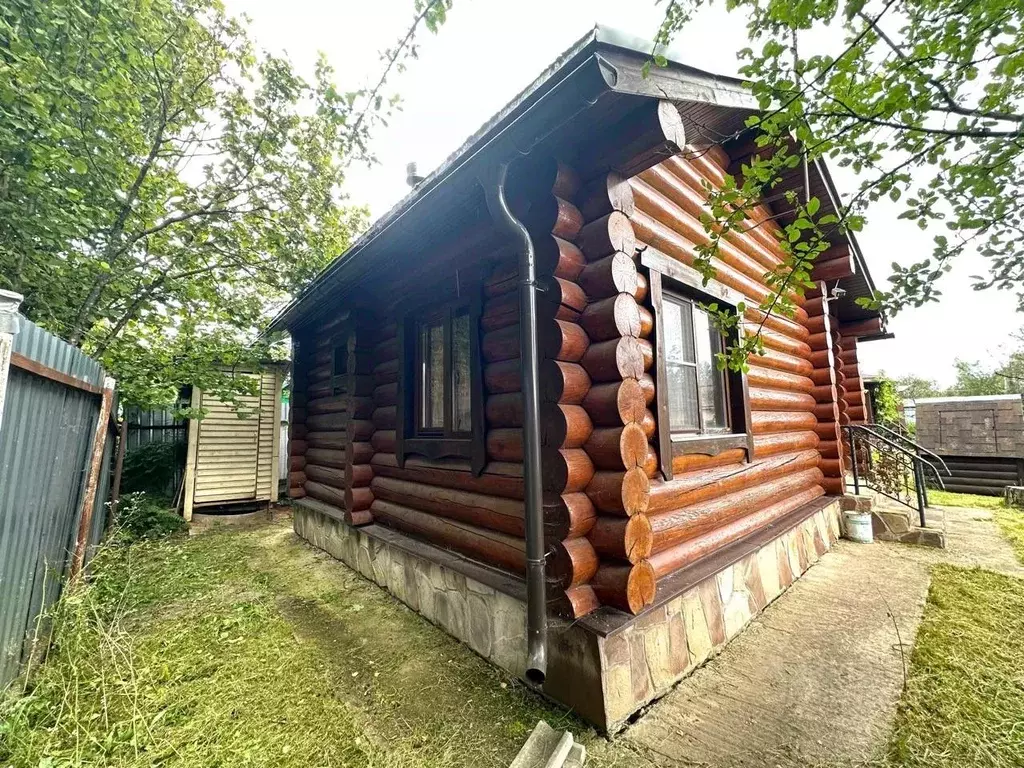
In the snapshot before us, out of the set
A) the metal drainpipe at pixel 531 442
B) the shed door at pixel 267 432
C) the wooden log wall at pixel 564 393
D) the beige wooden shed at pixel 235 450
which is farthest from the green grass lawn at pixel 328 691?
the shed door at pixel 267 432

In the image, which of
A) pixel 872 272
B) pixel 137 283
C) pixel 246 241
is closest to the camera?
pixel 137 283

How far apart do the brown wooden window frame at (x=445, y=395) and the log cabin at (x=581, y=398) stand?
2 centimetres

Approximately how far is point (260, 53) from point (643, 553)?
288 inches

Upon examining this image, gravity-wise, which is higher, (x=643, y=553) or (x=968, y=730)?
(x=643, y=553)

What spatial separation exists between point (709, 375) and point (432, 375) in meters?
2.54

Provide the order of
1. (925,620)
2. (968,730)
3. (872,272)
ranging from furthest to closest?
(872,272) < (925,620) < (968,730)

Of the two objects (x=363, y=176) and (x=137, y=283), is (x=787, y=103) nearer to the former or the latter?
(x=363, y=176)

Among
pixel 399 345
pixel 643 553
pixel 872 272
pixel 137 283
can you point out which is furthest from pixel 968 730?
pixel 137 283

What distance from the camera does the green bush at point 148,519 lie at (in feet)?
21.0

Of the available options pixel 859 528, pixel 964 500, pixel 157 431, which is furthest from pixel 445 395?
pixel 964 500

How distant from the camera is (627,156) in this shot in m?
2.30

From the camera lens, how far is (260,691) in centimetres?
260

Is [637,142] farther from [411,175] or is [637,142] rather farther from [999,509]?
[999,509]

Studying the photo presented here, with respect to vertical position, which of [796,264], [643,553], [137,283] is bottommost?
[643,553]
